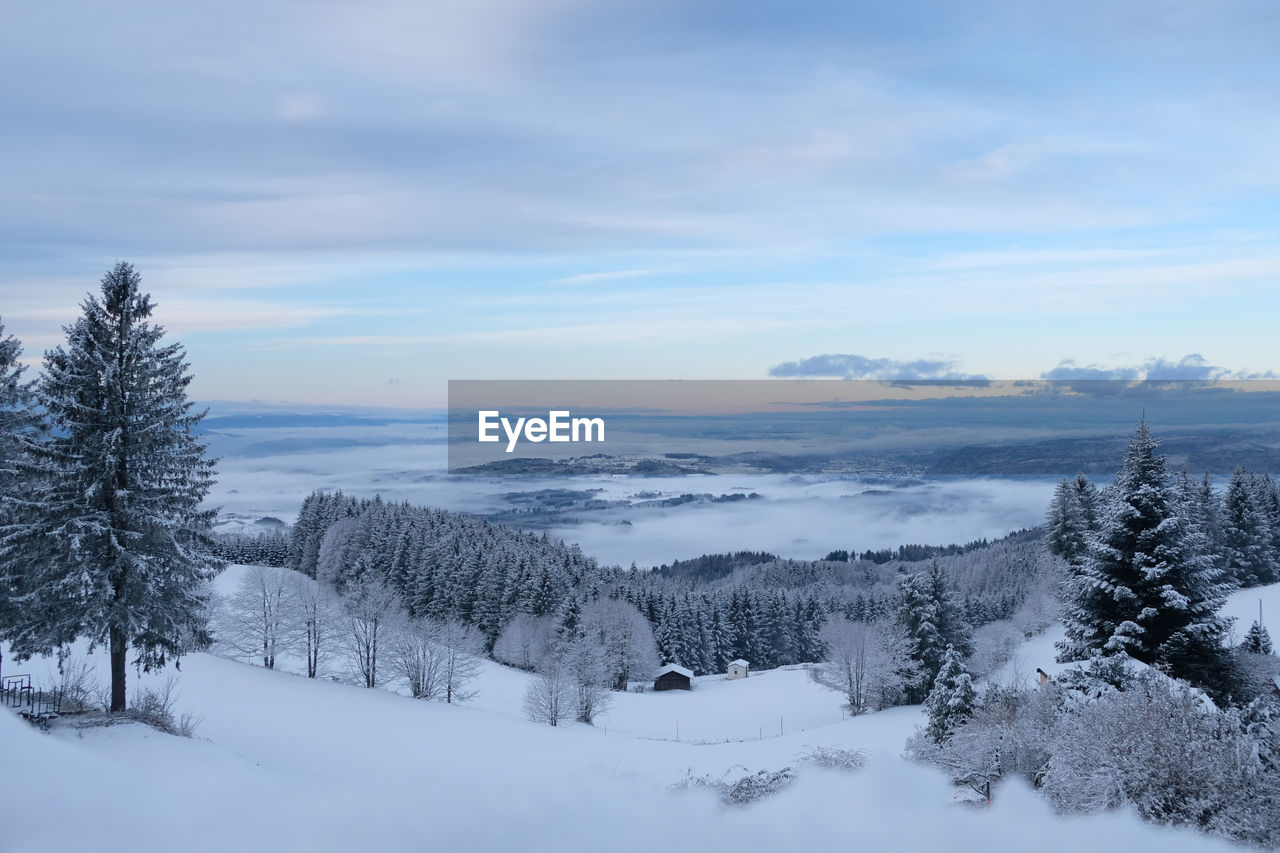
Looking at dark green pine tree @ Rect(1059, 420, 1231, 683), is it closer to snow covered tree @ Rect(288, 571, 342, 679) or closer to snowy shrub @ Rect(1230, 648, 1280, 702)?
snowy shrub @ Rect(1230, 648, 1280, 702)

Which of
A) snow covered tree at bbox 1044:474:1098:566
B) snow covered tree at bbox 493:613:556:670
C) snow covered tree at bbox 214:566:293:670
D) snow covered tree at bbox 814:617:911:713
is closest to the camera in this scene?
snow covered tree at bbox 214:566:293:670

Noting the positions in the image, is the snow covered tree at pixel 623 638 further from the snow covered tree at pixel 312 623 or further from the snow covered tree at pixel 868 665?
the snow covered tree at pixel 312 623

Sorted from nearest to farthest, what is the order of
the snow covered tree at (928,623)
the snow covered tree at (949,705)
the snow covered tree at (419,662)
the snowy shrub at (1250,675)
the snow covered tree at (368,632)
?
the snowy shrub at (1250,675)
the snow covered tree at (949,705)
the snow covered tree at (928,623)
the snow covered tree at (419,662)
the snow covered tree at (368,632)

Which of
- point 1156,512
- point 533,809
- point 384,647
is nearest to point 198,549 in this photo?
point 533,809

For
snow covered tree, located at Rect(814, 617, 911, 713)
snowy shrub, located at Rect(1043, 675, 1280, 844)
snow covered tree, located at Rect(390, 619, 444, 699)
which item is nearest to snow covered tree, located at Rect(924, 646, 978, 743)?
snow covered tree, located at Rect(814, 617, 911, 713)

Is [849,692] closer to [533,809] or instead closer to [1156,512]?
[1156,512]

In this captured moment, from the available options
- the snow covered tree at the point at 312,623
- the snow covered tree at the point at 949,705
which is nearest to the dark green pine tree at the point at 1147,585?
the snow covered tree at the point at 949,705
